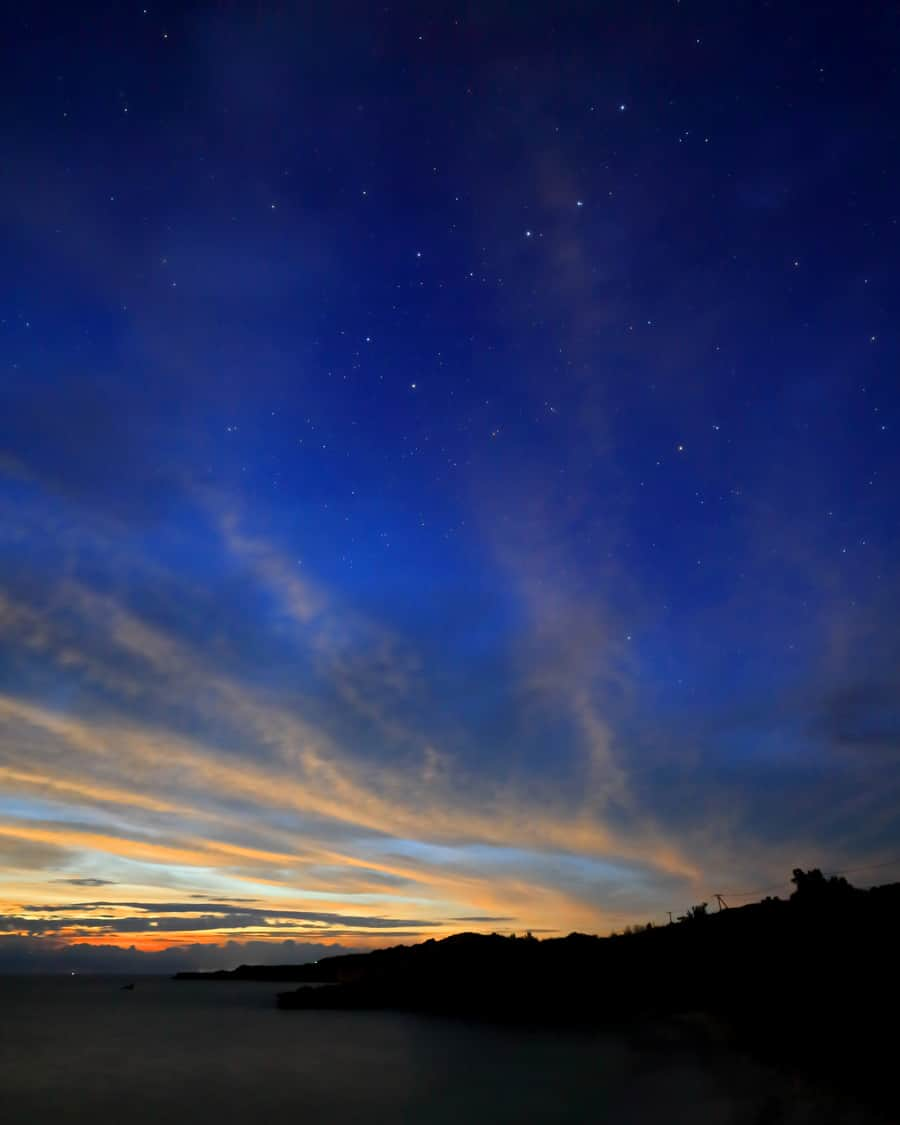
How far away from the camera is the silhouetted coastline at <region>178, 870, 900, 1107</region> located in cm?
3872

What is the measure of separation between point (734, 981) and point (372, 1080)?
93.5 feet

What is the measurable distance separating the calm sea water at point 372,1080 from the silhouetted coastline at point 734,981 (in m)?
5.02

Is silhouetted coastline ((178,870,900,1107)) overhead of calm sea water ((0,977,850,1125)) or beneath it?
overhead

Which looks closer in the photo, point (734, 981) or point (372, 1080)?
point (372, 1080)

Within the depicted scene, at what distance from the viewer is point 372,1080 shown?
1816 inches

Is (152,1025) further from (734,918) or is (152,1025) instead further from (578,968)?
(734,918)

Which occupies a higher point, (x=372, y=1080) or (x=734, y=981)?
(x=734, y=981)

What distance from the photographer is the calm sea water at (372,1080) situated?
111 ft

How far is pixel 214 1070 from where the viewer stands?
171 ft

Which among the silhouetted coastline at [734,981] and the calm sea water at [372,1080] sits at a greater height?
the silhouetted coastline at [734,981]

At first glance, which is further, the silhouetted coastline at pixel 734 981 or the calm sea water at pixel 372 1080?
the silhouetted coastline at pixel 734 981

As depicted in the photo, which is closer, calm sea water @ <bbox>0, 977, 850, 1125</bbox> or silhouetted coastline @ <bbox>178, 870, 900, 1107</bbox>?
calm sea water @ <bbox>0, 977, 850, 1125</bbox>

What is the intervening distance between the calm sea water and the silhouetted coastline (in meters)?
5.02

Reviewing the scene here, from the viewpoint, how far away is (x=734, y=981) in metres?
55.9
